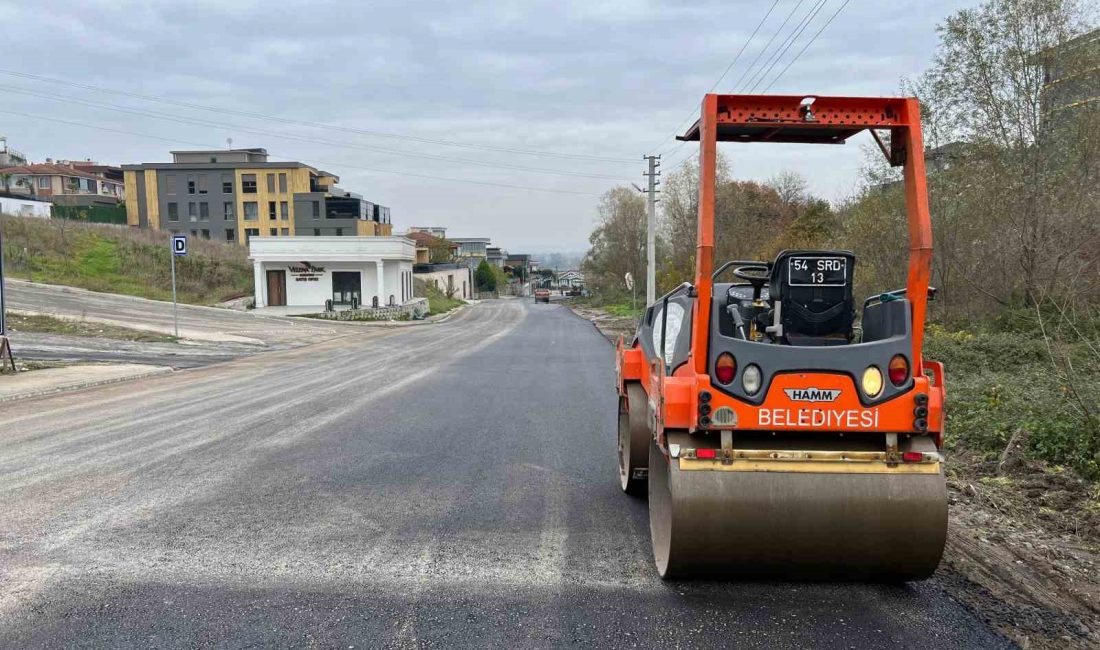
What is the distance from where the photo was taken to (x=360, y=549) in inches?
212

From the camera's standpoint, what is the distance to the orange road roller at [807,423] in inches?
166

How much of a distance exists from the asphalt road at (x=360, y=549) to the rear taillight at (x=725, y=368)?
1287mm

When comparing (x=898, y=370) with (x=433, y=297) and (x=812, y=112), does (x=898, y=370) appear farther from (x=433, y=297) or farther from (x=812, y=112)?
(x=433, y=297)

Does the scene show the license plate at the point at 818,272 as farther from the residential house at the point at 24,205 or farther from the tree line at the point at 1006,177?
the residential house at the point at 24,205

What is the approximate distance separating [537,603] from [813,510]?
5.37 feet

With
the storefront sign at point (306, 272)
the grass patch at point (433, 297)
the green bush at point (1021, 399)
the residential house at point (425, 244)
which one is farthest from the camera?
the residential house at point (425, 244)

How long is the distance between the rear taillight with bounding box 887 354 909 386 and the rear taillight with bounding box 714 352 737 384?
34.3 inches

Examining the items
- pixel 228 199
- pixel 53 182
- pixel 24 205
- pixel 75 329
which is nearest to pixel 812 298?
pixel 75 329

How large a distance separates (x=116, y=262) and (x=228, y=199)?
1339 inches

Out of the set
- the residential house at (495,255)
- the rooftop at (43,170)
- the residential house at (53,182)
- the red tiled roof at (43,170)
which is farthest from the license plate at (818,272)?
the residential house at (495,255)

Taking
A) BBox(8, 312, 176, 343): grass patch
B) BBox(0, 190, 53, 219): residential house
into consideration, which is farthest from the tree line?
BBox(0, 190, 53, 219): residential house

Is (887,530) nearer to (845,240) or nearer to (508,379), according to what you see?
(508,379)

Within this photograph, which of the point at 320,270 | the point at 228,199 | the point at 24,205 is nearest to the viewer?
the point at 320,270

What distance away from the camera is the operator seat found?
4746mm
